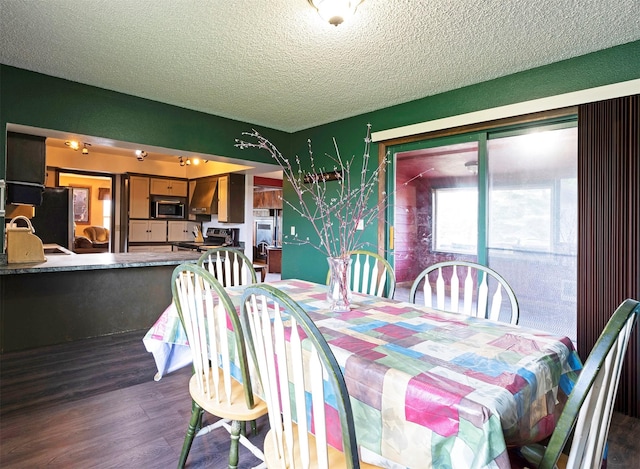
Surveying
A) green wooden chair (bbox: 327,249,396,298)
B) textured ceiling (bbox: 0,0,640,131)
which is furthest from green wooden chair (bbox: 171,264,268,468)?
textured ceiling (bbox: 0,0,640,131)

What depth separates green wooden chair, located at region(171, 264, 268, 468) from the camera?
1.36m

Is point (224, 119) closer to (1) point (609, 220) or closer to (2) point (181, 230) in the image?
(2) point (181, 230)

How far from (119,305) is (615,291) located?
417 cm

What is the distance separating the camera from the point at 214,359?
139 cm

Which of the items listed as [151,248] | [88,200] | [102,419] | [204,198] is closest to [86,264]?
[102,419]

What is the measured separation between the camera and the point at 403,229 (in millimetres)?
3697

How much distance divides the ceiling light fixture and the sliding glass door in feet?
5.63

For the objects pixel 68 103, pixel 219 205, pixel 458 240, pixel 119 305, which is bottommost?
pixel 119 305

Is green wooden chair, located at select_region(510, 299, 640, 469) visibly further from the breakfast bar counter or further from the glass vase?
the breakfast bar counter

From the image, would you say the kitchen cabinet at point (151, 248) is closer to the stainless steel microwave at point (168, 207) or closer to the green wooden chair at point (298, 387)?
the stainless steel microwave at point (168, 207)

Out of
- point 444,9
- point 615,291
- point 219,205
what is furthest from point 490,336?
point 219,205

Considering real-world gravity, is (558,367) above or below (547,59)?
below

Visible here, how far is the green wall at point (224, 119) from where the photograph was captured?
2514 millimetres

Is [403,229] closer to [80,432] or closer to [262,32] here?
[262,32]
